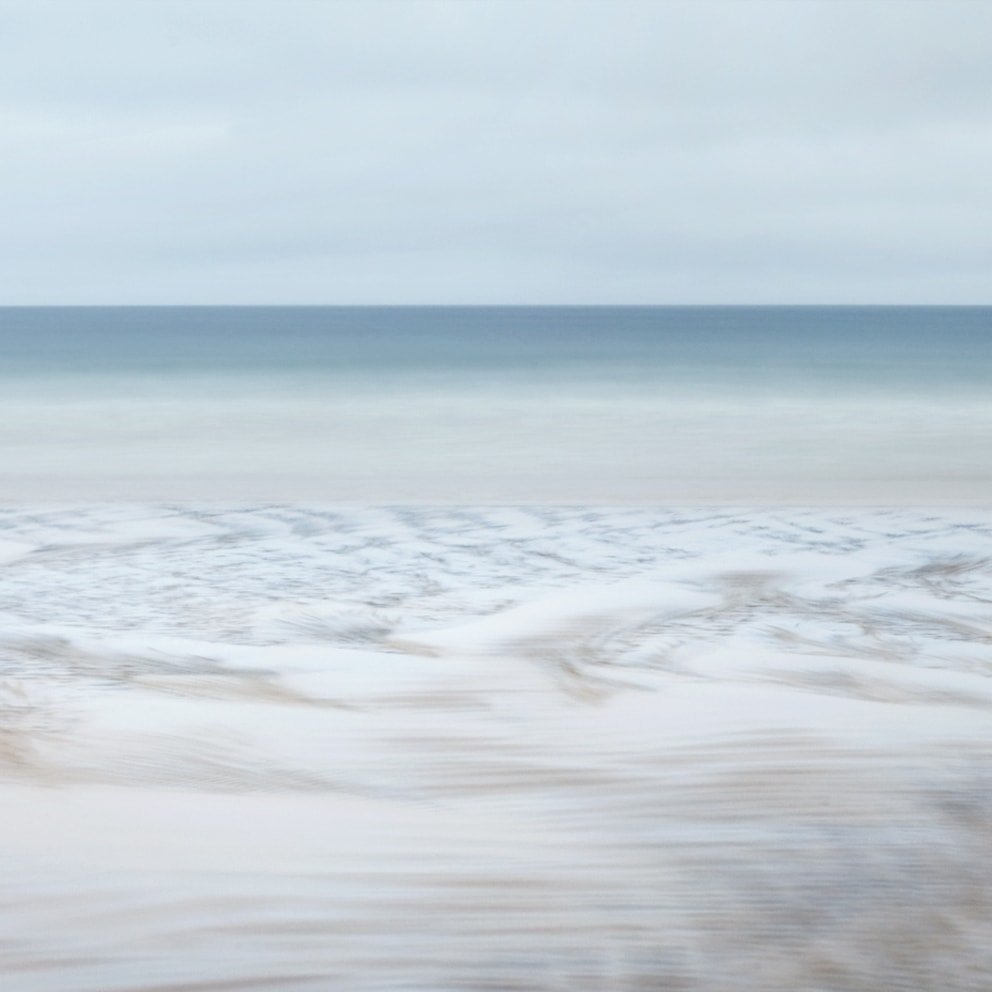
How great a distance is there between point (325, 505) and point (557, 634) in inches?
89.5

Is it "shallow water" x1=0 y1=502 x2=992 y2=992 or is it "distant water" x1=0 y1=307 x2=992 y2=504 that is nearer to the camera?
"shallow water" x1=0 y1=502 x2=992 y2=992

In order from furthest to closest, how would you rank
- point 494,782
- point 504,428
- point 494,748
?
point 504,428 → point 494,748 → point 494,782

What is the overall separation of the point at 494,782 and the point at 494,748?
13cm

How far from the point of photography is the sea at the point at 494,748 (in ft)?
4.56

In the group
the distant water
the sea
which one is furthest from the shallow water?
the distant water

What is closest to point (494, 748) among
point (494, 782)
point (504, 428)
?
point (494, 782)

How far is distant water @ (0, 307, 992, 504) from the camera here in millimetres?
6121

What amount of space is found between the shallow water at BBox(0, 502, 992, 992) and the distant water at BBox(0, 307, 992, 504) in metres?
2.62

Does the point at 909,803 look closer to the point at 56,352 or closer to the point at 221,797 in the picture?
the point at 221,797

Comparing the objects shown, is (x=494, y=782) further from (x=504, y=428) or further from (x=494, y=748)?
(x=504, y=428)

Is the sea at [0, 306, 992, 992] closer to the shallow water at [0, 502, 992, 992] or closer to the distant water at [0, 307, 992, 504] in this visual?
the shallow water at [0, 502, 992, 992]

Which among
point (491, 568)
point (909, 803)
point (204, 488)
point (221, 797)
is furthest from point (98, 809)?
point (204, 488)

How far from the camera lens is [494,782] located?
180 centimetres

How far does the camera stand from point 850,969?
4.40ft
